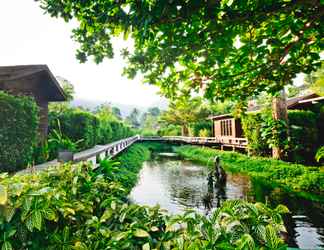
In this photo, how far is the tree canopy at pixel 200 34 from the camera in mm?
2973

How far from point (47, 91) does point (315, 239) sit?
15.7 metres

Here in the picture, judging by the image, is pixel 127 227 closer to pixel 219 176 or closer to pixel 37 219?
pixel 37 219

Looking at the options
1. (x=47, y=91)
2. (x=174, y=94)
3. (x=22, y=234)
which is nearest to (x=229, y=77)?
(x=174, y=94)

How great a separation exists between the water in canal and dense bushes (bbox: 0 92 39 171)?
460cm

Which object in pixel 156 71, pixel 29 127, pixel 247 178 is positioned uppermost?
pixel 156 71

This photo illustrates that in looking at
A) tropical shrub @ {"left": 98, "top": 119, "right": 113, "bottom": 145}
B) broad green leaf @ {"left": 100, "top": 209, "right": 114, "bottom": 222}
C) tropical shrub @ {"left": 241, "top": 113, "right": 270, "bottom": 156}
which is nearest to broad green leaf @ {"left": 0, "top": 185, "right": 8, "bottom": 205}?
broad green leaf @ {"left": 100, "top": 209, "right": 114, "bottom": 222}

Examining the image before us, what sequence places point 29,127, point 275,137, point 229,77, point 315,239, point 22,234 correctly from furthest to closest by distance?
point 275,137, point 29,127, point 315,239, point 229,77, point 22,234

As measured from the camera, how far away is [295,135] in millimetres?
16438

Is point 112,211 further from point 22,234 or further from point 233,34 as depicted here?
point 233,34

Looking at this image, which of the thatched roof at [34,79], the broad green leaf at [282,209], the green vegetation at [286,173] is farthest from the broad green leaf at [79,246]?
the thatched roof at [34,79]

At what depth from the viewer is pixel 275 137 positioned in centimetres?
1595

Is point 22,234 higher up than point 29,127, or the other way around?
point 29,127

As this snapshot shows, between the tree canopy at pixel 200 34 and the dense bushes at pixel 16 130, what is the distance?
5.53m

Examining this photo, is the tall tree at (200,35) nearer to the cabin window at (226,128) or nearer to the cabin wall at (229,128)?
the cabin wall at (229,128)
